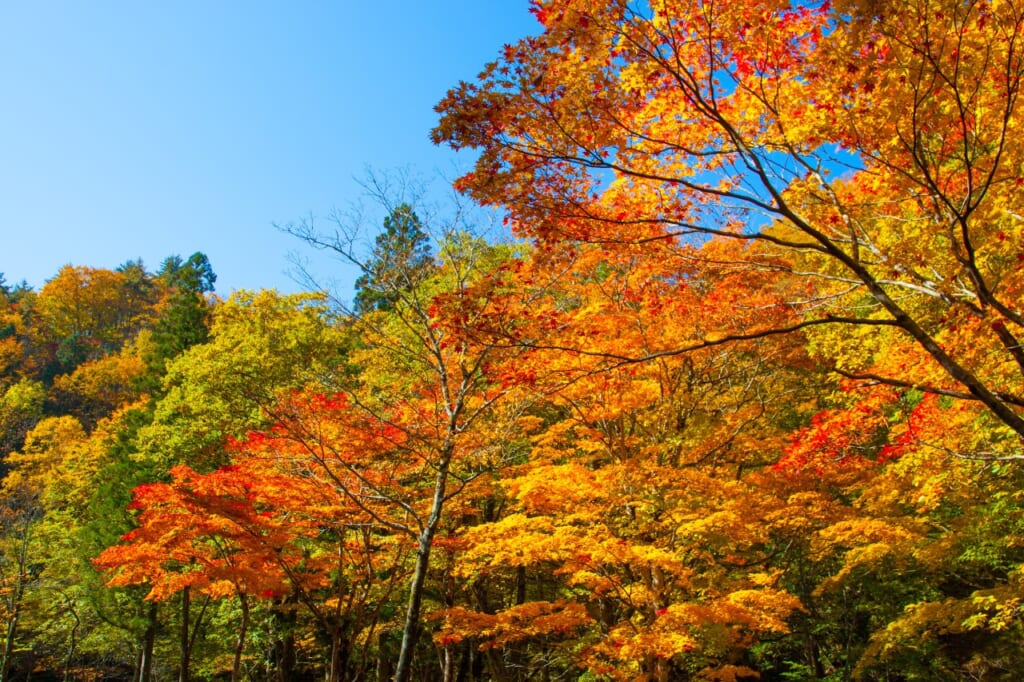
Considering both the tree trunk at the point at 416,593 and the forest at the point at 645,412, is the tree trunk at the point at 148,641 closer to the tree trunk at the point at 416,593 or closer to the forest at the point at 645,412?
the forest at the point at 645,412

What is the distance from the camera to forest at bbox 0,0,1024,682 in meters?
3.88

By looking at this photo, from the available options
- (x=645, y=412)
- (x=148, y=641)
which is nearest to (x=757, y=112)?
(x=645, y=412)

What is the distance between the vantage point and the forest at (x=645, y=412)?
388 centimetres

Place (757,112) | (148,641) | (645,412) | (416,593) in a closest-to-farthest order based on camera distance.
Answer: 1. (757,112)
2. (416,593)
3. (645,412)
4. (148,641)

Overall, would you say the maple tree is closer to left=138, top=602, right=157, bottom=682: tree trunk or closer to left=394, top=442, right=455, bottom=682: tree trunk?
left=394, top=442, right=455, bottom=682: tree trunk

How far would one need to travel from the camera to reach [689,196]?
4809 mm

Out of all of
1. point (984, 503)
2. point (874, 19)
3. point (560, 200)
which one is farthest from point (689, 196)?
point (984, 503)

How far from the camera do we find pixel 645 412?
36.1 ft

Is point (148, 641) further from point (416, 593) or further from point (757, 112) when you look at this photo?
point (757, 112)

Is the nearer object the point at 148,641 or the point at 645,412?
the point at 645,412

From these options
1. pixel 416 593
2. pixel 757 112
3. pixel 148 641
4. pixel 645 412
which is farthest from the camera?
pixel 148 641

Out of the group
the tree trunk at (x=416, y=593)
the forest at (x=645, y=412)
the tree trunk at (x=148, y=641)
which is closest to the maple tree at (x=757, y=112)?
the forest at (x=645, y=412)

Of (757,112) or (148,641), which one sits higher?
(757,112)

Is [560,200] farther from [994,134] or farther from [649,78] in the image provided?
[994,134]
